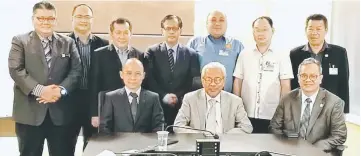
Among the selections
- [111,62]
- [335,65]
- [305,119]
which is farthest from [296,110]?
[111,62]

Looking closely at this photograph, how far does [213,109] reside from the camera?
3377 mm

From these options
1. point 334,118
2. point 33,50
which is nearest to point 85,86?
point 33,50

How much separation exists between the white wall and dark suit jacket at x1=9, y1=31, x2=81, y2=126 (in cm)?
119

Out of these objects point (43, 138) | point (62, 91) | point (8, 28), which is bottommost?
point (43, 138)

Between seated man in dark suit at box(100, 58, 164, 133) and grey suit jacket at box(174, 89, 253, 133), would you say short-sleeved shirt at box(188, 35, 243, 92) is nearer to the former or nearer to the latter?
grey suit jacket at box(174, 89, 253, 133)

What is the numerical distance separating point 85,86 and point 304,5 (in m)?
2.46

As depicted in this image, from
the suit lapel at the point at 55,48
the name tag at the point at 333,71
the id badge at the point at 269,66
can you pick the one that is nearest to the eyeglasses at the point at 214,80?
the id badge at the point at 269,66

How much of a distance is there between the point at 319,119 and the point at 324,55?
2.50ft

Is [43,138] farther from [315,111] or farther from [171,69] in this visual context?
[315,111]

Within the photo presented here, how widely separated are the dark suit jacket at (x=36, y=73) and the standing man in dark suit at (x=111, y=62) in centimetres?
16

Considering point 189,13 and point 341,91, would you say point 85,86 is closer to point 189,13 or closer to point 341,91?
point 189,13

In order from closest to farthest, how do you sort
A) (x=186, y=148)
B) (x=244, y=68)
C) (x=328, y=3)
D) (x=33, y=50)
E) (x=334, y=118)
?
1. (x=186, y=148)
2. (x=334, y=118)
3. (x=33, y=50)
4. (x=244, y=68)
5. (x=328, y=3)

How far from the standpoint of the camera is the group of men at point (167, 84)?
130 inches

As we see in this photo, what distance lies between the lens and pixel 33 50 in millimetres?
3492
